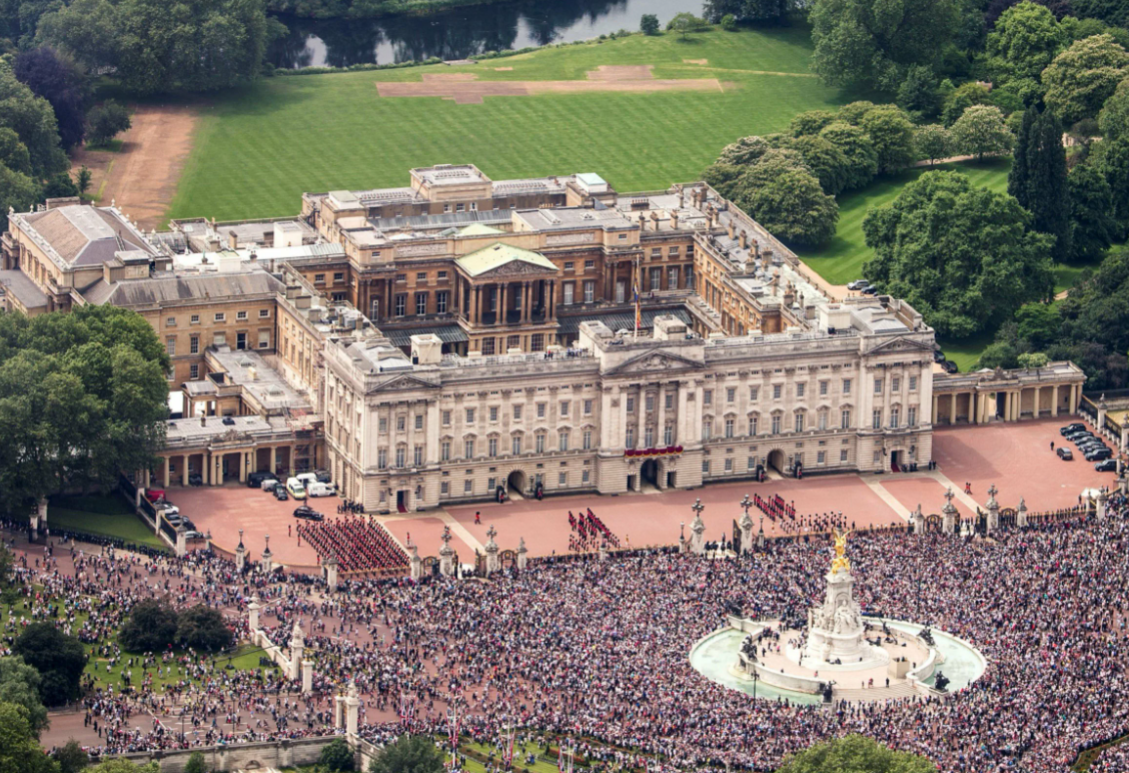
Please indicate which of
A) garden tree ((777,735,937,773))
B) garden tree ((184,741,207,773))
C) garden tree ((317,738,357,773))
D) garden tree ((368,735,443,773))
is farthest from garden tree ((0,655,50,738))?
garden tree ((777,735,937,773))

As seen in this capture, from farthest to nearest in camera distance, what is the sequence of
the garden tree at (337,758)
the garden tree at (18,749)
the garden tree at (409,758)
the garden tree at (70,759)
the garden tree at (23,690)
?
the garden tree at (337,758)
the garden tree at (23,690)
the garden tree at (409,758)
the garden tree at (70,759)
the garden tree at (18,749)

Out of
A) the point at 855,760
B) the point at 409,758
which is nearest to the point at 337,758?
the point at 409,758

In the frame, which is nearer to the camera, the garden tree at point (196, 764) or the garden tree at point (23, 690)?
the garden tree at point (23, 690)

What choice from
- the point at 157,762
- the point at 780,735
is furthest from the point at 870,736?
the point at 157,762

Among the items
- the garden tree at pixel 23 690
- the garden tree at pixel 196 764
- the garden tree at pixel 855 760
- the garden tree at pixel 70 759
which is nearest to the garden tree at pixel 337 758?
the garden tree at pixel 196 764

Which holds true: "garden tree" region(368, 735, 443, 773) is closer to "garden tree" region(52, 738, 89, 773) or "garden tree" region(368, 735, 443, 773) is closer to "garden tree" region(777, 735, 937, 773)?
"garden tree" region(52, 738, 89, 773)

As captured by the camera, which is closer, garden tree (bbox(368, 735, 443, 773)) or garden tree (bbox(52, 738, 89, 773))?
garden tree (bbox(52, 738, 89, 773))

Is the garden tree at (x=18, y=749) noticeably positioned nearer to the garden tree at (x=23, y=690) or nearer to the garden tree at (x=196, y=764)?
the garden tree at (x=23, y=690)
